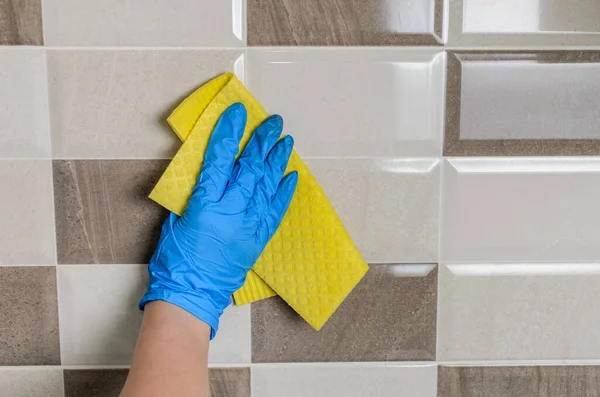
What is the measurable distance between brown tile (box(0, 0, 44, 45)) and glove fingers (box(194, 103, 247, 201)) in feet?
1.24

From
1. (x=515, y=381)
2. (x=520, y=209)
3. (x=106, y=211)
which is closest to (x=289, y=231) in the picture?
(x=106, y=211)

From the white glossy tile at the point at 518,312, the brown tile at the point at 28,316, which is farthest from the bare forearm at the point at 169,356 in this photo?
the white glossy tile at the point at 518,312

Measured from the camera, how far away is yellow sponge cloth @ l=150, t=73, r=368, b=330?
0.99 meters

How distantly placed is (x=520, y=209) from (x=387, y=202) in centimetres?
26

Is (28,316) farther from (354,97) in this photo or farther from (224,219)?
(354,97)

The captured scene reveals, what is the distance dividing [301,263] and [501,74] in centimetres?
→ 53

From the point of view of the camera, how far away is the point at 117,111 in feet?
3.42

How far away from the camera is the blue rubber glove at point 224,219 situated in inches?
38.4

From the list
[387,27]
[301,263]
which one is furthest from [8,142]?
[387,27]

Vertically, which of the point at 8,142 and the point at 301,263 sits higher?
the point at 8,142

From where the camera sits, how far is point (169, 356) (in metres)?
0.93

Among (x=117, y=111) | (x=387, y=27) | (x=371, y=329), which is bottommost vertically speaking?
(x=371, y=329)

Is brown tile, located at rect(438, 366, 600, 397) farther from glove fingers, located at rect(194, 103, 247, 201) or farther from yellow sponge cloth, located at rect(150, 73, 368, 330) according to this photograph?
glove fingers, located at rect(194, 103, 247, 201)

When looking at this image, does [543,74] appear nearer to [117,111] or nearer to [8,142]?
[117,111]
